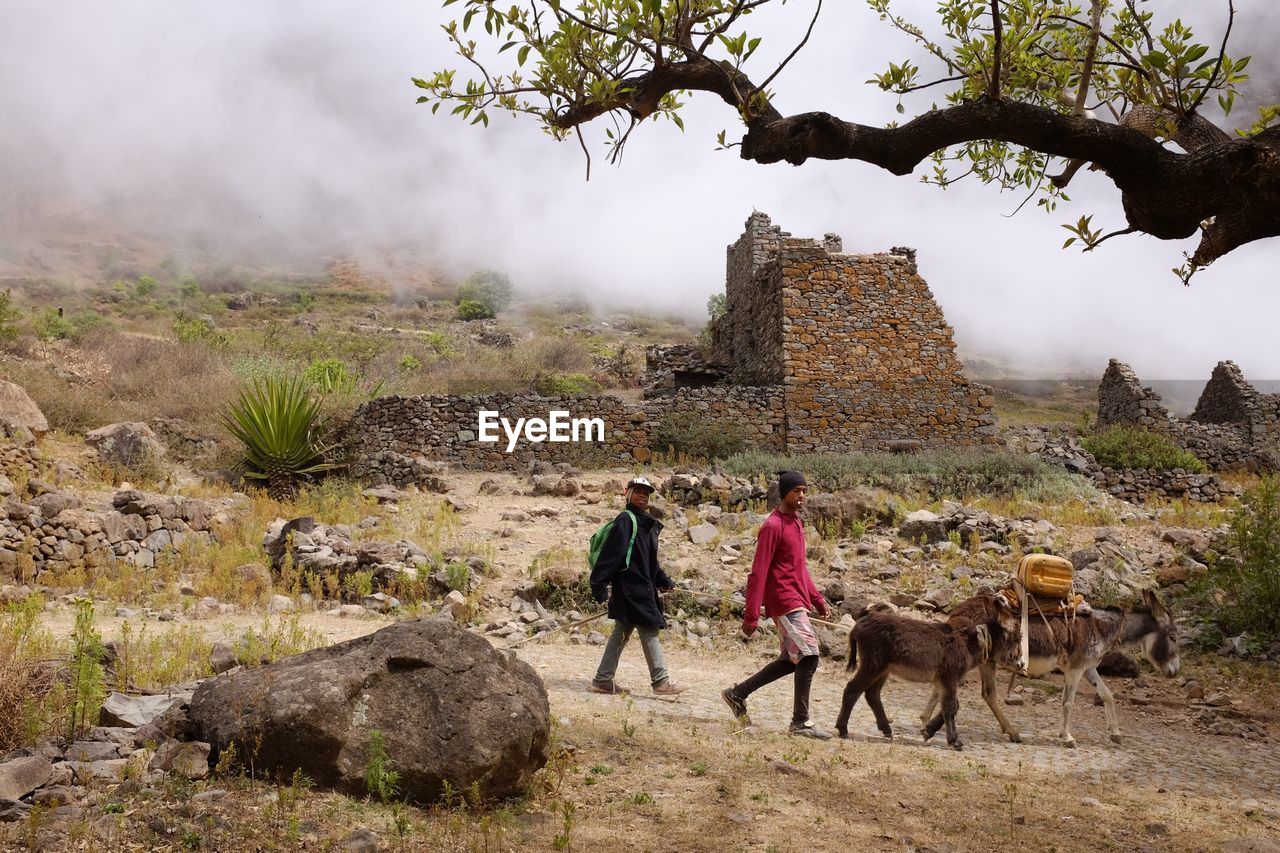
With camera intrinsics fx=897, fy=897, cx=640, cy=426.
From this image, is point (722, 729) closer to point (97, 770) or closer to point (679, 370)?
point (97, 770)

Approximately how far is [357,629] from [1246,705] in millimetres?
7376

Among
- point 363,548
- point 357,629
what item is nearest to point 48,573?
point 363,548

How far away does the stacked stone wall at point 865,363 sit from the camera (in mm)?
18297

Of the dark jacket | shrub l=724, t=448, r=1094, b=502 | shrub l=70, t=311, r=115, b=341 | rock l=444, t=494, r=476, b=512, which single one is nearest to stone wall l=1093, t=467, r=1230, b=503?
shrub l=724, t=448, r=1094, b=502

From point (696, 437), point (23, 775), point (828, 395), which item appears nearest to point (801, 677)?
point (23, 775)

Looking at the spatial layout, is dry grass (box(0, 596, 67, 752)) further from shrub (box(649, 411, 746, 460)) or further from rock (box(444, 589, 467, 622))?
shrub (box(649, 411, 746, 460))

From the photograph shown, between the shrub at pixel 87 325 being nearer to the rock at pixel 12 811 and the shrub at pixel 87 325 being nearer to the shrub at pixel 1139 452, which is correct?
the rock at pixel 12 811

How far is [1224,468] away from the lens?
834 inches

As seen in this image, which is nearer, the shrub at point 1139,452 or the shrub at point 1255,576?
the shrub at point 1255,576

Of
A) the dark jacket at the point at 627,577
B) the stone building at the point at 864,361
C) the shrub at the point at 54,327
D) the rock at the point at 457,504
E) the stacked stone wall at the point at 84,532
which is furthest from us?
the shrub at the point at 54,327

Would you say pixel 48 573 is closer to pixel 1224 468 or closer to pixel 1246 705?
pixel 1246 705

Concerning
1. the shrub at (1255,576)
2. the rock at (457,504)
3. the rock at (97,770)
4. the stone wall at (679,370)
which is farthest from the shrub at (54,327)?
the shrub at (1255,576)

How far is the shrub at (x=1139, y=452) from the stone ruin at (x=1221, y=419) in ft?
7.62

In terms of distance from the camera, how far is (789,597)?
224 inches
